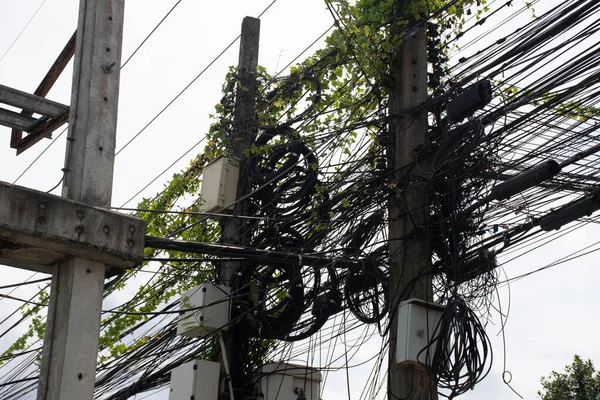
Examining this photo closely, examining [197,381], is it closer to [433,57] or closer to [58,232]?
[58,232]

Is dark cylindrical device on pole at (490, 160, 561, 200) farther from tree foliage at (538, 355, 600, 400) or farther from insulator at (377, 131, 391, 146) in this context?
tree foliage at (538, 355, 600, 400)

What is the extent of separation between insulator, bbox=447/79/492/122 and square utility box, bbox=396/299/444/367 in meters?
1.49

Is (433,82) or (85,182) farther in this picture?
(433,82)

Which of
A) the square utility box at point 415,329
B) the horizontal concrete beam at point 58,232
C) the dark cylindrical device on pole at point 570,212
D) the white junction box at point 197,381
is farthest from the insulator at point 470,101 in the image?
the white junction box at point 197,381

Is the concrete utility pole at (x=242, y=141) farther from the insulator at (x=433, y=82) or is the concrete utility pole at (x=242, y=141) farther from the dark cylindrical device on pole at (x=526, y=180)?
the dark cylindrical device on pole at (x=526, y=180)

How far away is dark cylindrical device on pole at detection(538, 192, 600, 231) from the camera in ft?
18.3

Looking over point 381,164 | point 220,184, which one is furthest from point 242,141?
point 381,164

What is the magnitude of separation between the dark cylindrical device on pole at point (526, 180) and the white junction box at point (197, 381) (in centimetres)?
293

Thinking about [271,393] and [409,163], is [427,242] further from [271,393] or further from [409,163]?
[271,393]

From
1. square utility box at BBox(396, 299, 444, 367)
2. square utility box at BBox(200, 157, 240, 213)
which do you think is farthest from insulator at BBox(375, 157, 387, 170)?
square utility box at BBox(200, 157, 240, 213)

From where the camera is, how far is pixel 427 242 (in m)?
6.12

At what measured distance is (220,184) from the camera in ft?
25.7

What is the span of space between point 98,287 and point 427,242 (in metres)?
2.55

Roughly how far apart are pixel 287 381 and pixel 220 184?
198 cm
